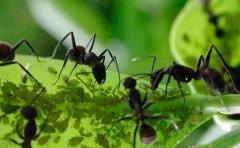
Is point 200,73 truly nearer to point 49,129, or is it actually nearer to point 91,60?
point 91,60

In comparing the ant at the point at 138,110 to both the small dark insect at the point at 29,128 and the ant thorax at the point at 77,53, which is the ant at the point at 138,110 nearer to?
the small dark insect at the point at 29,128

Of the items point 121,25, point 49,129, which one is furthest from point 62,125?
point 121,25

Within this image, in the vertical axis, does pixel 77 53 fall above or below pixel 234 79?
above

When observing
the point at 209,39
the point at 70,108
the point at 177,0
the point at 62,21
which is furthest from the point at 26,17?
the point at 70,108

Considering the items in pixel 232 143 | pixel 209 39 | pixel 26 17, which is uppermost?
pixel 26 17

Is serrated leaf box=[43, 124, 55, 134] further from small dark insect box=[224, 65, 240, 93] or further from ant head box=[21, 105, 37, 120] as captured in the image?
small dark insect box=[224, 65, 240, 93]

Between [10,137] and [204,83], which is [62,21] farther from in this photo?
[10,137]

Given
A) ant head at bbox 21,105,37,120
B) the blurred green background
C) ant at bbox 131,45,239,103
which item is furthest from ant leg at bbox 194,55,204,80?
the blurred green background
